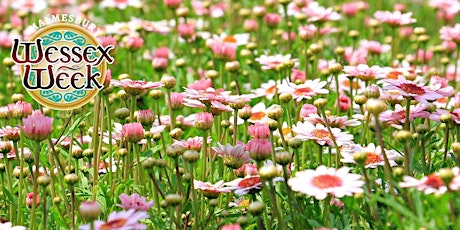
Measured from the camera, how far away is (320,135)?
2135 millimetres

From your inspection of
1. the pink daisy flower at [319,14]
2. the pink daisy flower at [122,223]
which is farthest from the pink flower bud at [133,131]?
the pink daisy flower at [319,14]

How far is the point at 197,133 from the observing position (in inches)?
117

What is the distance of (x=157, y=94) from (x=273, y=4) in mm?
1934

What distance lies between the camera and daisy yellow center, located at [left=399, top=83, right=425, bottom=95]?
2.15 m

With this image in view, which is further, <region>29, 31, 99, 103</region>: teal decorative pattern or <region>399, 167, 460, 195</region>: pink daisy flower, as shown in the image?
<region>29, 31, 99, 103</region>: teal decorative pattern

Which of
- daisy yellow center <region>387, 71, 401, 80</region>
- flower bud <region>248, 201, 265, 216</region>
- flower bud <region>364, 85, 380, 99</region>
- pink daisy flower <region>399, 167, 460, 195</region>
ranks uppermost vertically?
flower bud <region>364, 85, 380, 99</region>

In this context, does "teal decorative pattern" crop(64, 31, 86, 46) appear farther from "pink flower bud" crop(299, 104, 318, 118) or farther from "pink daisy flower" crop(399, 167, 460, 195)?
"pink daisy flower" crop(399, 167, 460, 195)

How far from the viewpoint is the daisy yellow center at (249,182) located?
6.36 feet

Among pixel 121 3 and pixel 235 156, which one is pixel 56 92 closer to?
pixel 235 156

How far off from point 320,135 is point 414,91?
0.28 m

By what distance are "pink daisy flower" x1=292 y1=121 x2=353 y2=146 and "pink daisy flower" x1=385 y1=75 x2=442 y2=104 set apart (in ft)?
0.60

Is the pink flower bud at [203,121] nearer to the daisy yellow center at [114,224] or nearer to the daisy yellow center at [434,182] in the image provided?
the daisy yellow center at [114,224]

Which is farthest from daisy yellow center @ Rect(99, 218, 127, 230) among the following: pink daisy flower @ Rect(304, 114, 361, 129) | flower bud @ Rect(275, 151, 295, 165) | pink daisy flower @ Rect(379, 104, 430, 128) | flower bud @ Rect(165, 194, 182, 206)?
pink daisy flower @ Rect(379, 104, 430, 128)

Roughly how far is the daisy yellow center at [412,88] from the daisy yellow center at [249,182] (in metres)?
0.50
